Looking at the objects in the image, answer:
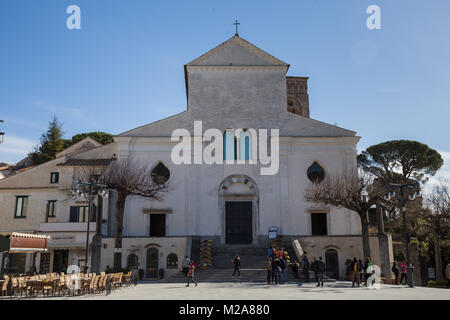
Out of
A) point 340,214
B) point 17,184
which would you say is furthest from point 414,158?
point 17,184

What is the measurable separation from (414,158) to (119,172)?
127ft

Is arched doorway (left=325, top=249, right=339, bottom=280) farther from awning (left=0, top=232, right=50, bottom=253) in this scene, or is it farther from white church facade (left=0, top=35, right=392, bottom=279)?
awning (left=0, top=232, right=50, bottom=253)

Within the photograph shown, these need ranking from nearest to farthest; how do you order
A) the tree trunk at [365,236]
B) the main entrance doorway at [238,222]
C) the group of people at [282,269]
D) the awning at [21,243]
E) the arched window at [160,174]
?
the awning at [21,243] → the group of people at [282,269] → the tree trunk at [365,236] → the main entrance doorway at [238,222] → the arched window at [160,174]

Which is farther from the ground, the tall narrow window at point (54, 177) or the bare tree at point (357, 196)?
the tall narrow window at point (54, 177)

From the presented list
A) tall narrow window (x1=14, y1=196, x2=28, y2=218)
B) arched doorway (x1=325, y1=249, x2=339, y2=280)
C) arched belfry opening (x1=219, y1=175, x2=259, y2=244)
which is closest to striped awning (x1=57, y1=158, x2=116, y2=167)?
tall narrow window (x1=14, y1=196, x2=28, y2=218)

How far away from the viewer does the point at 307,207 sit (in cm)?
3155

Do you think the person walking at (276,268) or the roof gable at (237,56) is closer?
the person walking at (276,268)

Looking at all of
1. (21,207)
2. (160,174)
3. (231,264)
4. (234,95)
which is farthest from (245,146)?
(21,207)

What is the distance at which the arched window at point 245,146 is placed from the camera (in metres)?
32.5

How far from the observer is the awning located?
18047mm

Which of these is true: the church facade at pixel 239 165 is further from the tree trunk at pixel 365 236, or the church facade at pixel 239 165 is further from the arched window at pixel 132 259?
the tree trunk at pixel 365 236

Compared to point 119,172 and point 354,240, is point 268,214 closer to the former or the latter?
point 354,240

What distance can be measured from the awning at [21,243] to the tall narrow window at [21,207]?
11.3 m

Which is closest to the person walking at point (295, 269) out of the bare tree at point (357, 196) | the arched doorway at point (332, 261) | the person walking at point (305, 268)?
the person walking at point (305, 268)
